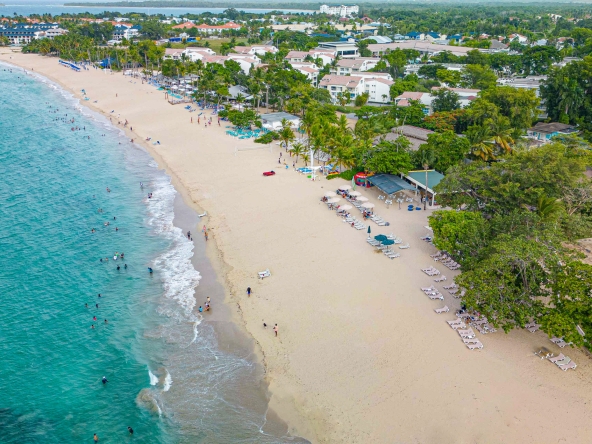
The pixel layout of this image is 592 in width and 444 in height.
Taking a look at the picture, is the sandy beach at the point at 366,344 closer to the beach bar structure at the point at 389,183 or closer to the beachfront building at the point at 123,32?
the beach bar structure at the point at 389,183

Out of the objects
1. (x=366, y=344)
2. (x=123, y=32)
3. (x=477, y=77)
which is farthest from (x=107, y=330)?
(x=123, y=32)

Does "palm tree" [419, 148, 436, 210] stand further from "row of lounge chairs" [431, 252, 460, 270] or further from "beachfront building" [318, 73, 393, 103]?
"beachfront building" [318, 73, 393, 103]

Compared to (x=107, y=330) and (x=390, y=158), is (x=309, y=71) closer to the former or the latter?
(x=390, y=158)

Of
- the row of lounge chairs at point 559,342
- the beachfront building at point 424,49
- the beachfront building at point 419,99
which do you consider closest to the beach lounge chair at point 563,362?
the row of lounge chairs at point 559,342

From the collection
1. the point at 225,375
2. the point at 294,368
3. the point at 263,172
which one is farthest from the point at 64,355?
the point at 263,172

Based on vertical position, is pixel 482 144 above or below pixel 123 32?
below

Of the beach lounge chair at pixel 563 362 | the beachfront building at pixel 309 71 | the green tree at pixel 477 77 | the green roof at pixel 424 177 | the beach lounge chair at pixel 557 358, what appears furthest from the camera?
the beachfront building at pixel 309 71
